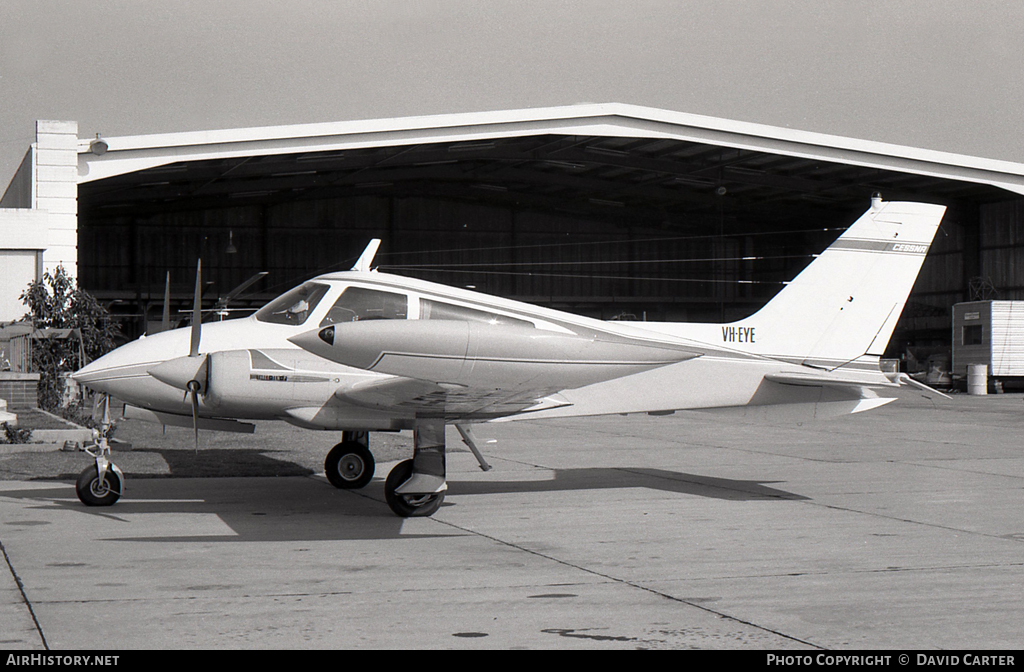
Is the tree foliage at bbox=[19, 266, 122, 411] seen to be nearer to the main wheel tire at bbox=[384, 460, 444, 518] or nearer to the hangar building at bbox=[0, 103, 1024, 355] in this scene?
the hangar building at bbox=[0, 103, 1024, 355]

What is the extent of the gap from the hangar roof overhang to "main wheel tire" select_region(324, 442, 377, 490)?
18176 mm

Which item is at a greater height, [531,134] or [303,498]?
[531,134]

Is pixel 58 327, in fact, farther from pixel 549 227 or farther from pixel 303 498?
pixel 549 227

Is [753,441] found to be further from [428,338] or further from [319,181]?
[319,181]

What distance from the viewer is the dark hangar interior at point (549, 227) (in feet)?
133

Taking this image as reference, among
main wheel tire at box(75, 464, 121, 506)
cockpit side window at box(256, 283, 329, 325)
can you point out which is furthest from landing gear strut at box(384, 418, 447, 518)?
main wheel tire at box(75, 464, 121, 506)

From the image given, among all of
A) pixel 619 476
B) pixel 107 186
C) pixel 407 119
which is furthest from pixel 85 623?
pixel 107 186

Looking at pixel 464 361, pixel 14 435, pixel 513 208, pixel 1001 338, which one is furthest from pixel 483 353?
pixel 513 208

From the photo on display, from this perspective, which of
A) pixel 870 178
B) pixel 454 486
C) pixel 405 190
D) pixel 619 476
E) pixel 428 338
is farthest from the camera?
pixel 405 190

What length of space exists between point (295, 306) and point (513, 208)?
43542 millimetres

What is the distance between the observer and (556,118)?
31844 mm

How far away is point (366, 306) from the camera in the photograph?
9.86 m

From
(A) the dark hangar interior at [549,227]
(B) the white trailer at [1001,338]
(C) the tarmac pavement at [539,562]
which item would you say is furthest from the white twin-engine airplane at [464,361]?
(B) the white trailer at [1001,338]

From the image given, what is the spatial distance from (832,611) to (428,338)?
3.29 meters
